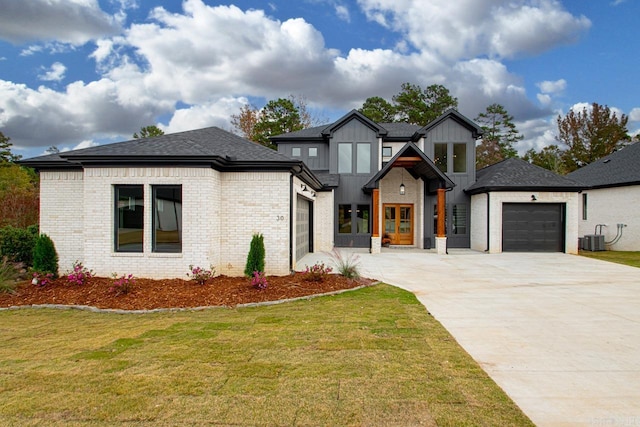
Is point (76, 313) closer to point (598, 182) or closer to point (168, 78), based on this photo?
point (168, 78)

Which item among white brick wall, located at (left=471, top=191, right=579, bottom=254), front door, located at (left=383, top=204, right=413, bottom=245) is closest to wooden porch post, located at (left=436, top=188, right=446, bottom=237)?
white brick wall, located at (left=471, top=191, right=579, bottom=254)

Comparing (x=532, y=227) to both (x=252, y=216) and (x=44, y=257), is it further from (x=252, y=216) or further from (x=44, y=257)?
(x=44, y=257)

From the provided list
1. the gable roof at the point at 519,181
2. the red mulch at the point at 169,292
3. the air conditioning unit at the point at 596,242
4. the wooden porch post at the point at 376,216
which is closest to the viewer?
the red mulch at the point at 169,292

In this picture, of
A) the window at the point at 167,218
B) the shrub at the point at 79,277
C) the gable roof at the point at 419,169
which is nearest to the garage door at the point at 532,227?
the gable roof at the point at 419,169

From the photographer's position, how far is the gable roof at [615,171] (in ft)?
62.5

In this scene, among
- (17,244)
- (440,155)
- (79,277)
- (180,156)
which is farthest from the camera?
(440,155)

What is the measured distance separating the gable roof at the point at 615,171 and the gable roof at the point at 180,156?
18.4 metres

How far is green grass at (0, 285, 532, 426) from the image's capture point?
9.68ft

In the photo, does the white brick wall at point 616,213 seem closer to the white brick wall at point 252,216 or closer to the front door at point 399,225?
the front door at point 399,225

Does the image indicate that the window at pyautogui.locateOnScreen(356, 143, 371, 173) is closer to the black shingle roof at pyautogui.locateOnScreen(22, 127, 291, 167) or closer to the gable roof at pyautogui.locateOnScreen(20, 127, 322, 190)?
the gable roof at pyautogui.locateOnScreen(20, 127, 322, 190)

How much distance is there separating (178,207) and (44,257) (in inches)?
147

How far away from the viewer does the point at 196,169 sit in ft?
29.8

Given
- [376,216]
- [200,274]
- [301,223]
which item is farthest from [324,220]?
[200,274]

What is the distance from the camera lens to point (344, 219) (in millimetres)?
18750
